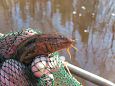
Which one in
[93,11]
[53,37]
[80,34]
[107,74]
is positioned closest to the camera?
[53,37]

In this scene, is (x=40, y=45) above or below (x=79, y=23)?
above

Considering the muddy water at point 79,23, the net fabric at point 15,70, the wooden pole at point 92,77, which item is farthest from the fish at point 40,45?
the muddy water at point 79,23

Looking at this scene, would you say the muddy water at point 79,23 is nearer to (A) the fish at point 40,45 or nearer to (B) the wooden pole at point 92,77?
(B) the wooden pole at point 92,77

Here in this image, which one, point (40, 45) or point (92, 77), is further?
point (92, 77)

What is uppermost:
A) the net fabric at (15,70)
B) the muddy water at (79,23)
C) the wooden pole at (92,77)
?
the net fabric at (15,70)

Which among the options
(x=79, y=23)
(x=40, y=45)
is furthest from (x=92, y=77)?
(x=79, y=23)

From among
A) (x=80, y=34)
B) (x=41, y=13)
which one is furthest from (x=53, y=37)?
(x=41, y=13)

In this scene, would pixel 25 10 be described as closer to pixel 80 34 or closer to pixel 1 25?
pixel 1 25

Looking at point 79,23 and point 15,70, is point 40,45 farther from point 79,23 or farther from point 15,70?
point 79,23

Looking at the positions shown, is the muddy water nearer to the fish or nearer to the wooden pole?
the wooden pole
